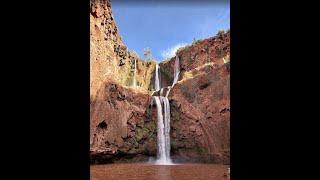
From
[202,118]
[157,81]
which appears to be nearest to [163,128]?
[202,118]

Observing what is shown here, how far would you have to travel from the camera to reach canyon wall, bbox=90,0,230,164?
70.7 feet

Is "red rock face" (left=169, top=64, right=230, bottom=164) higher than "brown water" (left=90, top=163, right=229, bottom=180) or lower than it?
higher

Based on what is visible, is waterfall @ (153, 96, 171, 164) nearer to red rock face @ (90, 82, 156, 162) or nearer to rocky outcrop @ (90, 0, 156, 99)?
red rock face @ (90, 82, 156, 162)

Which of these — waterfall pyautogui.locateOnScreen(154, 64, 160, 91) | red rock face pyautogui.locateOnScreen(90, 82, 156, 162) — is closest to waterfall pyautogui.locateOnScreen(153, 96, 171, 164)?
red rock face pyautogui.locateOnScreen(90, 82, 156, 162)

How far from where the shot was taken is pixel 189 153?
24.0m

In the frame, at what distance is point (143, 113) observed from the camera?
79.5ft

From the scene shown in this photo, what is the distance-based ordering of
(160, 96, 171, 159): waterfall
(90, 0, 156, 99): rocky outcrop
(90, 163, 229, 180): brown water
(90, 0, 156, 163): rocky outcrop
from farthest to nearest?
1. (160, 96, 171, 159): waterfall
2. (90, 0, 156, 99): rocky outcrop
3. (90, 0, 156, 163): rocky outcrop
4. (90, 163, 229, 180): brown water

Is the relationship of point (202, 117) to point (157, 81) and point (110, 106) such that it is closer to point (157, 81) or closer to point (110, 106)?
point (110, 106)

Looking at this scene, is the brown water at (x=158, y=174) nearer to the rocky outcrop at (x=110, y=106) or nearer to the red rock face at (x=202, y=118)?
the rocky outcrop at (x=110, y=106)

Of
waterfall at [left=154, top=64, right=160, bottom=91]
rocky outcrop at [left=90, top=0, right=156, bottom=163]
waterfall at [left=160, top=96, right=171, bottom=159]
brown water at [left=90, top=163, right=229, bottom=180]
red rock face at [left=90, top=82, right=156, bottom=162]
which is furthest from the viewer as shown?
waterfall at [left=154, top=64, right=160, bottom=91]

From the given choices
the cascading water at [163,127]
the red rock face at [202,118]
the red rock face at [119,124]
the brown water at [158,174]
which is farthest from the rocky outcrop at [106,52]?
the brown water at [158,174]
